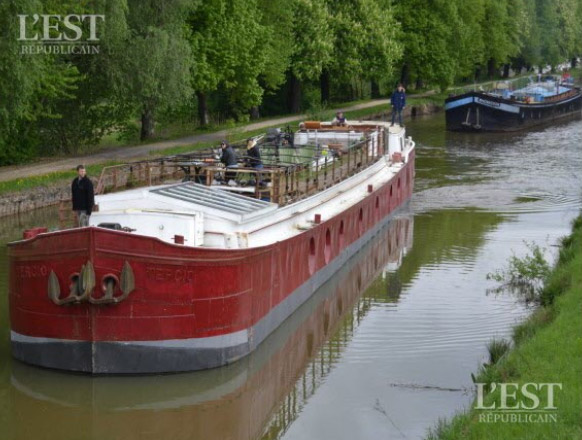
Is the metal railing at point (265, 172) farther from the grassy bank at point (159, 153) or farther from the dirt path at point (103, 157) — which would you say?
the dirt path at point (103, 157)

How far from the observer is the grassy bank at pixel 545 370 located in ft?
39.1

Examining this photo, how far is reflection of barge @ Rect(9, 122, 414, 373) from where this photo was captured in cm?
1536

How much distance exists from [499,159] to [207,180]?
1165 inches

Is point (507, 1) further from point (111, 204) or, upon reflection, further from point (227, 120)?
point (111, 204)

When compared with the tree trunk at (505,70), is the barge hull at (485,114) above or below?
below

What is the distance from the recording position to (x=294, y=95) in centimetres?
5931

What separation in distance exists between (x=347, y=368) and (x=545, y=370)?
4.47 metres

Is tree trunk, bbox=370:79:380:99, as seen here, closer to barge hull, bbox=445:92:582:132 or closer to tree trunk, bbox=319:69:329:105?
tree trunk, bbox=319:69:329:105

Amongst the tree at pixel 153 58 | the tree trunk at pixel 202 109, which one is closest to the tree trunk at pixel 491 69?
the tree trunk at pixel 202 109

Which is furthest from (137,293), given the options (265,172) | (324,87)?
(324,87)

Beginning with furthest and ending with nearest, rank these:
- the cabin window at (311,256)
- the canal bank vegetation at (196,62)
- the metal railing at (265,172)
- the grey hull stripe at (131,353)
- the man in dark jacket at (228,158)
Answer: the canal bank vegetation at (196,62) < the cabin window at (311,256) < the man in dark jacket at (228,158) < the metal railing at (265,172) < the grey hull stripe at (131,353)

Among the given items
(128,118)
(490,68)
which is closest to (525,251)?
(128,118)

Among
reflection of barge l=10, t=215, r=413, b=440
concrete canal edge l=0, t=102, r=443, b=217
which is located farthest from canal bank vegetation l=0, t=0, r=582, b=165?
reflection of barge l=10, t=215, r=413, b=440

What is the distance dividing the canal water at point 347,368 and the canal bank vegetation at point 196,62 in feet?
17.9
